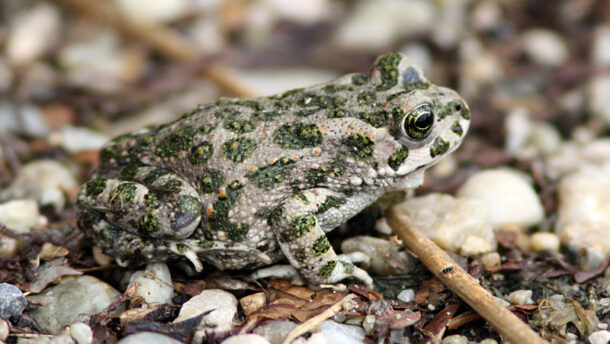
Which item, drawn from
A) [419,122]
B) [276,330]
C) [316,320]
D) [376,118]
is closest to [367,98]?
[376,118]

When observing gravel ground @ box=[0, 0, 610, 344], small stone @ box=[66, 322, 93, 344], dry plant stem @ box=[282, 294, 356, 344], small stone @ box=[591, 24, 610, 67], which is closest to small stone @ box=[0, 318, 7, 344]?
gravel ground @ box=[0, 0, 610, 344]

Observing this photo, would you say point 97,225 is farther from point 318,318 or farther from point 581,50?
point 581,50

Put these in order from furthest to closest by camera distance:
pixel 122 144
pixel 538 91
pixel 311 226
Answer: pixel 538 91, pixel 122 144, pixel 311 226

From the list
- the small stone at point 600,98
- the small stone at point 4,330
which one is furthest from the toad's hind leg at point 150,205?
the small stone at point 600,98

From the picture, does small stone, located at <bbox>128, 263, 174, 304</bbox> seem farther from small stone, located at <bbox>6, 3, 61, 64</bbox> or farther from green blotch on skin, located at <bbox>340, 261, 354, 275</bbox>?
small stone, located at <bbox>6, 3, 61, 64</bbox>

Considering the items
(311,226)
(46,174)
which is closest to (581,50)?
(311,226)

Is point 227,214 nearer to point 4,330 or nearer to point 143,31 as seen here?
point 4,330

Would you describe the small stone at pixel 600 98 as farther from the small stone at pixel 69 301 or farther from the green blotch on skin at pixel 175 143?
the small stone at pixel 69 301
